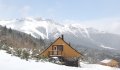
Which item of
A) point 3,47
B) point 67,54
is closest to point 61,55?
point 67,54

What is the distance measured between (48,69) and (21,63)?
6.09 feet

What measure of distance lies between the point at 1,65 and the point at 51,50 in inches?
1581

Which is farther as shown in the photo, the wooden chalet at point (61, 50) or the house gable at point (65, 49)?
the house gable at point (65, 49)

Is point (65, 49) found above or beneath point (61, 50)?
above

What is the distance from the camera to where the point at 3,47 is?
95.9 ft

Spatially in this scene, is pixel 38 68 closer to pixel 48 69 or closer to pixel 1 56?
pixel 48 69

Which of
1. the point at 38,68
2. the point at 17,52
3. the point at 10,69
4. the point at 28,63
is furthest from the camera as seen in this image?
the point at 17,52

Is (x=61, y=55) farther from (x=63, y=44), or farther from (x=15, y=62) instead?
(x=15, y=62)

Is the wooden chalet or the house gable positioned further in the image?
the house gable

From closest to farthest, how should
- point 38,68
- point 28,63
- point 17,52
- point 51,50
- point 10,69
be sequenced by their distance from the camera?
→ 1. point 10,69
2. point 38,68
3. point 28,63
4. point 17,52
5. point 51,50

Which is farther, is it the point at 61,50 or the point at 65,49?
the point at 65,49

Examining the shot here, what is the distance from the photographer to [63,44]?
6275 centimetres

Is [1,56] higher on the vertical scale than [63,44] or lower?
lower

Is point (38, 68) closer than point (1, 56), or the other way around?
point (38, 68)
